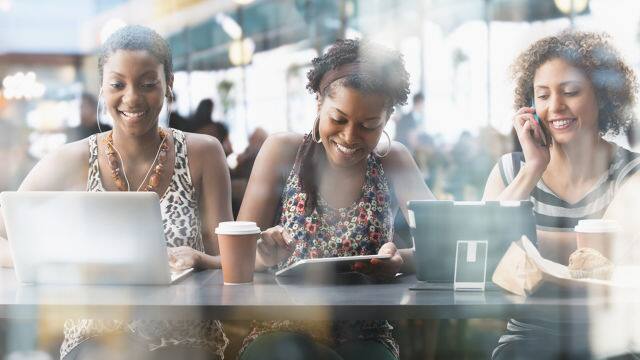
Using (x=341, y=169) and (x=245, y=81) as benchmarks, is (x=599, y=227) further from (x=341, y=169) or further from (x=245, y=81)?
(x=245, y=81)

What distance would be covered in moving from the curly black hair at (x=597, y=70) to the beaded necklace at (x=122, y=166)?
3.27 ft

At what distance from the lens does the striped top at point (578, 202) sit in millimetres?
1749

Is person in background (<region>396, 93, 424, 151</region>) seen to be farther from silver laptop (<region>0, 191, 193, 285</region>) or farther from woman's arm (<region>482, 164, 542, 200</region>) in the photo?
silver laptop (<region>0, 191, 193, 285</region>)

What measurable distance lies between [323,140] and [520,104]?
22.5 inches

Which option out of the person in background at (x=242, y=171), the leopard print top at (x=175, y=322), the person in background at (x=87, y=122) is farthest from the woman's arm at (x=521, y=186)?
the person in background at (x=87, y=122)

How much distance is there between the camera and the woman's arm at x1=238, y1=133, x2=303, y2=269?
177cm

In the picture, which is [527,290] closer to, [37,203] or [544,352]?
[544,352]

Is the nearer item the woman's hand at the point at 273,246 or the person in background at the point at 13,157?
the woman's hand at the point at 273,246

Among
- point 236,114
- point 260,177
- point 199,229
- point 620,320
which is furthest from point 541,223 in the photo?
point 236,114

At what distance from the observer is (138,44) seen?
183 centimetres

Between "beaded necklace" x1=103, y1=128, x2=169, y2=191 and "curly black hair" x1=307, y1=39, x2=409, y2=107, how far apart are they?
45 centimetres

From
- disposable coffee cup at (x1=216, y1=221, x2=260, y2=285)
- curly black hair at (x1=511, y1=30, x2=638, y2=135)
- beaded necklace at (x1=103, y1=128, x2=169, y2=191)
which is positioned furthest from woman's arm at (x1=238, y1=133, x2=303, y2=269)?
curly black hair at (x1=511, y1=30, x2=638, y2=135)

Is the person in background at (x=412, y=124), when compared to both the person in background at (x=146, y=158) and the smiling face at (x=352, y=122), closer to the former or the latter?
the smiling face at (x=352, y=122)

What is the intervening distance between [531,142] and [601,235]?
461mm
